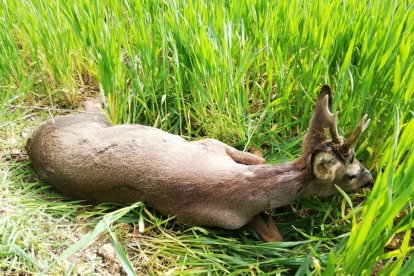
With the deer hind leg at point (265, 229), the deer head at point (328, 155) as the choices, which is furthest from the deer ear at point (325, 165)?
the deer hind leg at point (265, 229)

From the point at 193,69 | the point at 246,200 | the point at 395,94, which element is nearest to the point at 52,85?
the point at 193,69

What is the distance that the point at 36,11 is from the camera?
3.14m

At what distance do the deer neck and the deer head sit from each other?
4 centimetres

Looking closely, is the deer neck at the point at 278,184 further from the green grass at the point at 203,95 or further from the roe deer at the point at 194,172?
the green grass at the point at 203,95

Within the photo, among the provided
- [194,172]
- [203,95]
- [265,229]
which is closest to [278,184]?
[265,229]

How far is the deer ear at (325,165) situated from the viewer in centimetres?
210

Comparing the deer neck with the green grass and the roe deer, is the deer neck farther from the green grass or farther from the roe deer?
the green grass

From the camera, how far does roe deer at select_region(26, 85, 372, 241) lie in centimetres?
217

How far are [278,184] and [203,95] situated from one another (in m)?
0.67

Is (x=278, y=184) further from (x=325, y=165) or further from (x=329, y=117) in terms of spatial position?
(x=329, y=117)

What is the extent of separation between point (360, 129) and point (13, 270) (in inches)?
58.9

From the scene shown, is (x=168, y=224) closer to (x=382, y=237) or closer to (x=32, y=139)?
(x=32, y=139)

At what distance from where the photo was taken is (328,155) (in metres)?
2.10

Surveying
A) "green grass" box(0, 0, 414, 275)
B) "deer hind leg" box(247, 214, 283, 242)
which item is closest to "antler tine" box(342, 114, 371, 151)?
"green grass" box(0, 0, 414, 275)
